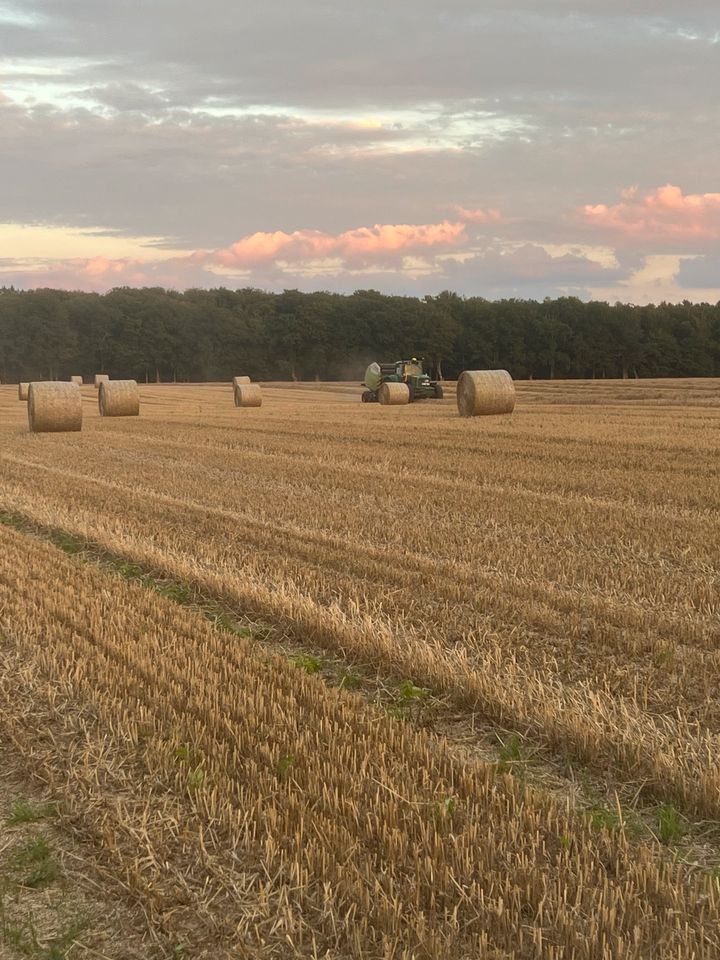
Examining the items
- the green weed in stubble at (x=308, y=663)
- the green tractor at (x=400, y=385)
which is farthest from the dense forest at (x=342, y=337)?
the green weed in stubble at (x=308, y=663)

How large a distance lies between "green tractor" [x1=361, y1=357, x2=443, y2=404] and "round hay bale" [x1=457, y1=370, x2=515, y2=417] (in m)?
8.45

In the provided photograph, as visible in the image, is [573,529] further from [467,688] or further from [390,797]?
[390,797]

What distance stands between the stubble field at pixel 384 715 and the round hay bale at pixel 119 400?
60.5 feet

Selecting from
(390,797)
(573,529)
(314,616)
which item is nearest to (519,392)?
(573,529)

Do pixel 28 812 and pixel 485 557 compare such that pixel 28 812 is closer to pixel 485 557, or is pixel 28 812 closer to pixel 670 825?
pixel 670 825

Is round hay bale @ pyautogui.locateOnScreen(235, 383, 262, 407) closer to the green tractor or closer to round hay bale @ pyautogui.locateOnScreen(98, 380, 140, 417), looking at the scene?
the green tractor

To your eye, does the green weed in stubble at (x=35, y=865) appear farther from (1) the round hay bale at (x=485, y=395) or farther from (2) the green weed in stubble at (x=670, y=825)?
(1) the round hay bale at (x=485, y=395)

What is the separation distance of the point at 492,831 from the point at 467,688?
150 centimetres

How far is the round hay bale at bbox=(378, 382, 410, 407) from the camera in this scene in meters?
33.0

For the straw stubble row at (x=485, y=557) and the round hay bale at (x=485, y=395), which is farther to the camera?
the round hay bale at (x=485, y=395)

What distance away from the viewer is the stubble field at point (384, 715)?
296 cm

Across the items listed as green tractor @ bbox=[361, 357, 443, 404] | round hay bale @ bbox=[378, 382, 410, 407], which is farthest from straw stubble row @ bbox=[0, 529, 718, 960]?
green tractor @ bbox=[361, 357, 443, 404]

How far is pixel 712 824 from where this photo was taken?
358cm

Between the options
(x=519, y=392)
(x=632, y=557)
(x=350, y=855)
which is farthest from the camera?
(x=519, y=392)
